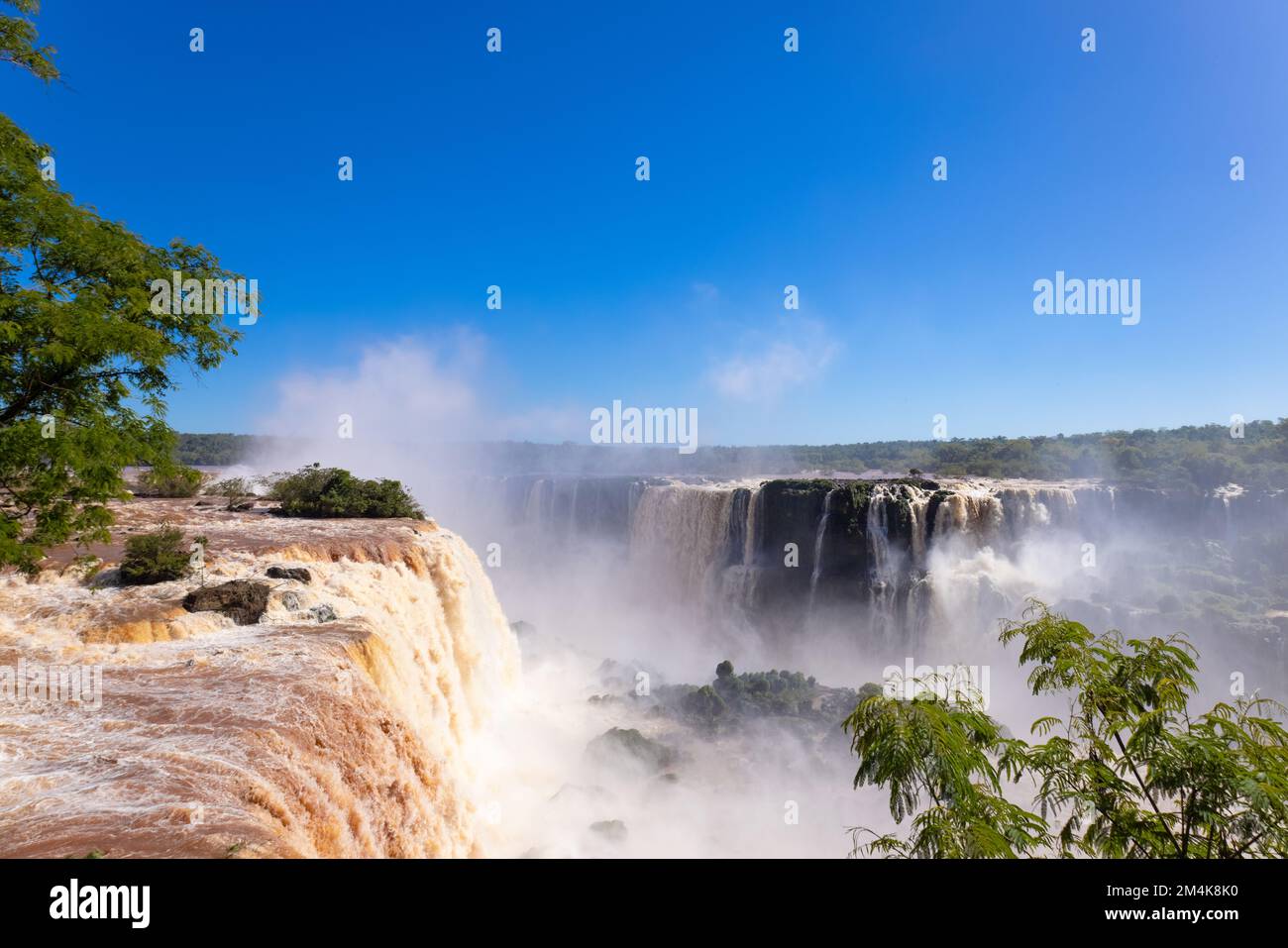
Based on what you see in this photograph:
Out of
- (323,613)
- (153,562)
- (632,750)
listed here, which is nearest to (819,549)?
(632,750)

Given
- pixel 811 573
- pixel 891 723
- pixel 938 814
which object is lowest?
pixel 811 573

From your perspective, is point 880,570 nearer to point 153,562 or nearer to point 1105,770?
point 1105,770

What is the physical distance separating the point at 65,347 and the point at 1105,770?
952 cm

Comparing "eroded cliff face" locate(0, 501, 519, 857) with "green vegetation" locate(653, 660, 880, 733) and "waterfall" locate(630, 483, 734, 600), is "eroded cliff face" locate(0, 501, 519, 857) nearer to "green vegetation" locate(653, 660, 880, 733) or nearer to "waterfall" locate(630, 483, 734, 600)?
"green vegetation" locate(653, 660, 880, 733)

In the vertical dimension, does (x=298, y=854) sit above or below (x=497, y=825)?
above

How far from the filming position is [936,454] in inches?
2638

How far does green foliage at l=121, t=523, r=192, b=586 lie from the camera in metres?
9.12

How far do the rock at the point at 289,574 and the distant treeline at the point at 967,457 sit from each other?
443 cm

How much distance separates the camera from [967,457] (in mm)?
56469

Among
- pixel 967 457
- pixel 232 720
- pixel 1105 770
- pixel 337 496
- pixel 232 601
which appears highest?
pixel 967 457

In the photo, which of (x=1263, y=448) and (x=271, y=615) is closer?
(x=271, y=615)
